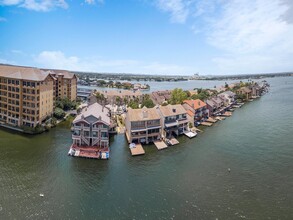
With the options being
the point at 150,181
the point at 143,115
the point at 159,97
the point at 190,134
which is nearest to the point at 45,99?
the point at 143,115

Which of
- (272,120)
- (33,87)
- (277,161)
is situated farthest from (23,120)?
(272,120)

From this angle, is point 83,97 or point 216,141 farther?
point 83,97

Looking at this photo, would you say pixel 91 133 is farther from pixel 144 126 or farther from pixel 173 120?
pixel 173 120

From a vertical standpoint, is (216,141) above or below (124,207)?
above

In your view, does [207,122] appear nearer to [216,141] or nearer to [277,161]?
[216,141]

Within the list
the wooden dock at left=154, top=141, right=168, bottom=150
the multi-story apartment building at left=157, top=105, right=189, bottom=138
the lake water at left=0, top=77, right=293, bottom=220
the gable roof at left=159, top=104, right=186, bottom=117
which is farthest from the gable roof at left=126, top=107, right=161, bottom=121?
the lake water at left=0, top=77, right=293, bottom=220

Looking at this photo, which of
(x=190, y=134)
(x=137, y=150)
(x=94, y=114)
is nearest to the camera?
(x=137, y=150)

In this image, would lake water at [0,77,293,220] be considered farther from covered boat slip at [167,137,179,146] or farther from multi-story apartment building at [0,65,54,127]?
multi-story apartment building at [0,65,54,127]
